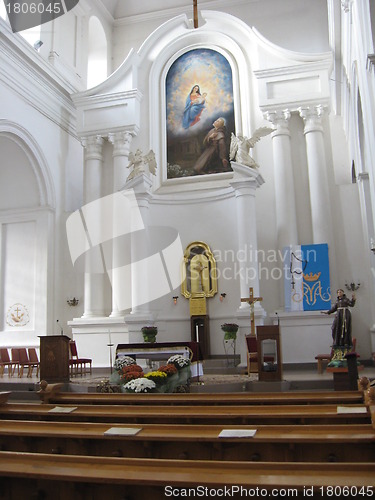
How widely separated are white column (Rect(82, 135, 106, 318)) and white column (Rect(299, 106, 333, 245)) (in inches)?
229

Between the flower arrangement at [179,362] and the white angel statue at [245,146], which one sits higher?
the white angel statue at [245,146]

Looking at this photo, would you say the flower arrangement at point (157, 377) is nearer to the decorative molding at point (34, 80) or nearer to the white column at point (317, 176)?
the white column at point (317, 176)

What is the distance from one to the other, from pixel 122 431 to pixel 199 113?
12641 millimetres

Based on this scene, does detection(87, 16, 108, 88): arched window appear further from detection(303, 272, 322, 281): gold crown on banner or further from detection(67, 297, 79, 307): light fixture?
detection(303, 272, 322, 281): gold crown on banner

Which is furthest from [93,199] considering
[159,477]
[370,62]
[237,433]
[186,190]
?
[159,477]

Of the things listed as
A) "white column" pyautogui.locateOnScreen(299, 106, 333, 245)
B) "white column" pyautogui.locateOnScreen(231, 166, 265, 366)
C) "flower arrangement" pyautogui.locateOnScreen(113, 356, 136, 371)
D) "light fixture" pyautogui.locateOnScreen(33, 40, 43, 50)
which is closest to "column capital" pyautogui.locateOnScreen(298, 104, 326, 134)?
"white column" pyautogui.locateOnScreen(299, 106, 333, 245)

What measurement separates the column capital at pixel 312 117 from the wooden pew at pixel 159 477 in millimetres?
12134

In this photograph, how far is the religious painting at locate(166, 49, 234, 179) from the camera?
14.9 m

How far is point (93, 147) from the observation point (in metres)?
15.4

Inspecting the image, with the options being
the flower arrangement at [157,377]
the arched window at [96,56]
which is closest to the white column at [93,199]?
the arched window at [96,56]

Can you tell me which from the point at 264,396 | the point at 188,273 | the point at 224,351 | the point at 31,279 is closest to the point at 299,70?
the point at 188,273

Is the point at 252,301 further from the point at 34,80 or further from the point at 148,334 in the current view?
the point at 34,80

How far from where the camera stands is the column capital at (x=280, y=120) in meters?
14.0

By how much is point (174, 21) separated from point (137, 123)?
10.4ft
